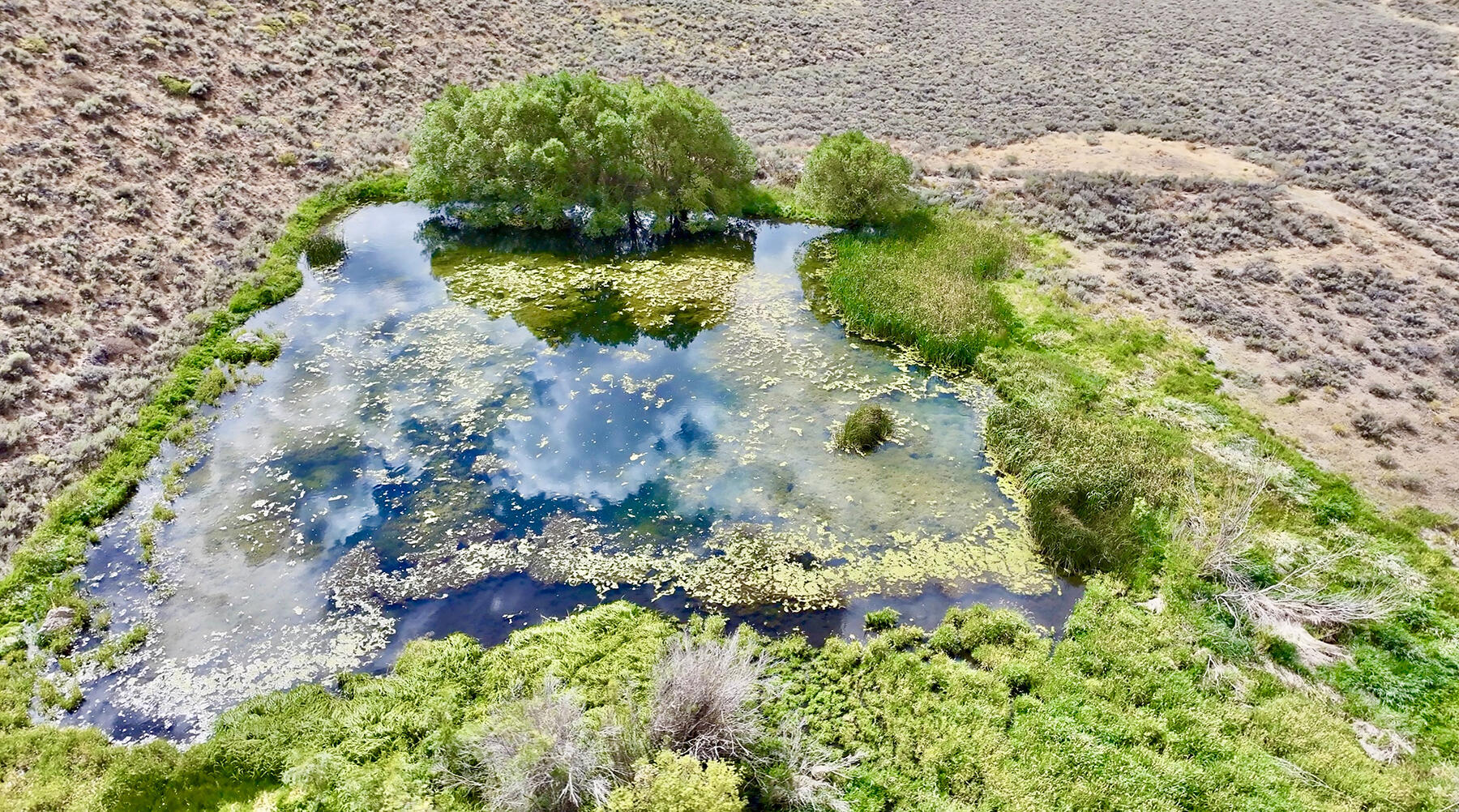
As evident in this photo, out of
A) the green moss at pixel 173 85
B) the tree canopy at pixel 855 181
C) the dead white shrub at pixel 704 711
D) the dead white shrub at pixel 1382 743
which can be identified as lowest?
the dead white shrub at pixel 1382 743

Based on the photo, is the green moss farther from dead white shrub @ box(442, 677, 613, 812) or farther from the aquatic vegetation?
dead white shrub @ box(442, 677, 613, 812)

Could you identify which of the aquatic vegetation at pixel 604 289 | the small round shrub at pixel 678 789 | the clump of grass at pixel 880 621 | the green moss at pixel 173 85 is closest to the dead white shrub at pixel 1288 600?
the clump of grass at pixel 880 621

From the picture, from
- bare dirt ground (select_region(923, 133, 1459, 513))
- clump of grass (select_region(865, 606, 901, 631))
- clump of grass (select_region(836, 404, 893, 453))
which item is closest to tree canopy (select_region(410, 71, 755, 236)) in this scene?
bare dirt ground (select_region(923, 133, 1459, 513))

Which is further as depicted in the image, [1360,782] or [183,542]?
[183,542]

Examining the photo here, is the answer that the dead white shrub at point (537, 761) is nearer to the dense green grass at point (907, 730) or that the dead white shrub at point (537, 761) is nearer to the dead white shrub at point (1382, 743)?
the dense green grass at point (907, 730)

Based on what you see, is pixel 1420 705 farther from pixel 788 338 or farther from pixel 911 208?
pixel 911 208

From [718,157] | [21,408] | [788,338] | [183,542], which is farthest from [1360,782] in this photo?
[21,408]
